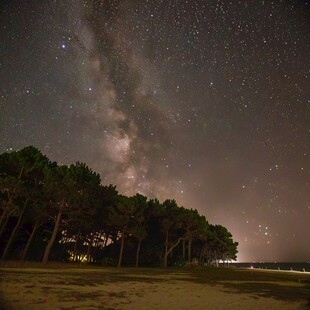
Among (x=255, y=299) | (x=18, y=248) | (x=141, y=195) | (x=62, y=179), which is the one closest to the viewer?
(x=255, y=299)

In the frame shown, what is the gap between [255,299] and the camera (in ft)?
45.4

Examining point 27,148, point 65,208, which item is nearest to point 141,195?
point 65,208

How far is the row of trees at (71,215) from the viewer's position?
3462 centimetres

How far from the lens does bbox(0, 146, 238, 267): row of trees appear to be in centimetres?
3462

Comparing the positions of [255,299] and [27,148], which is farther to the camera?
[27,148]

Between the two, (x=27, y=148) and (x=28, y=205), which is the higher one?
(x=27, y=148)

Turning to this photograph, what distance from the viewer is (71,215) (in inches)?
1459

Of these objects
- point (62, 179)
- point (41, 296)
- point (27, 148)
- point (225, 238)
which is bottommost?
point (41, 296)

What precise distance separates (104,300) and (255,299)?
700 centimetres

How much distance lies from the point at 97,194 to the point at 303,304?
36.6m

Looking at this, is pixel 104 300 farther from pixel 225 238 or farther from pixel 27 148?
pixel 225 238

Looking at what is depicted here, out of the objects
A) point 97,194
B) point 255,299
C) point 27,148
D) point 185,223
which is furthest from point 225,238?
point 255,299

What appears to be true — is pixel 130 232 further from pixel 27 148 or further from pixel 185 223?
pixel 27 148

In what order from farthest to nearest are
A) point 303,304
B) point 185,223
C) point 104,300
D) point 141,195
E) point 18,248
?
point 185,223 → point 141,195 → point 18,248 → point 303,304 → point 104,300
